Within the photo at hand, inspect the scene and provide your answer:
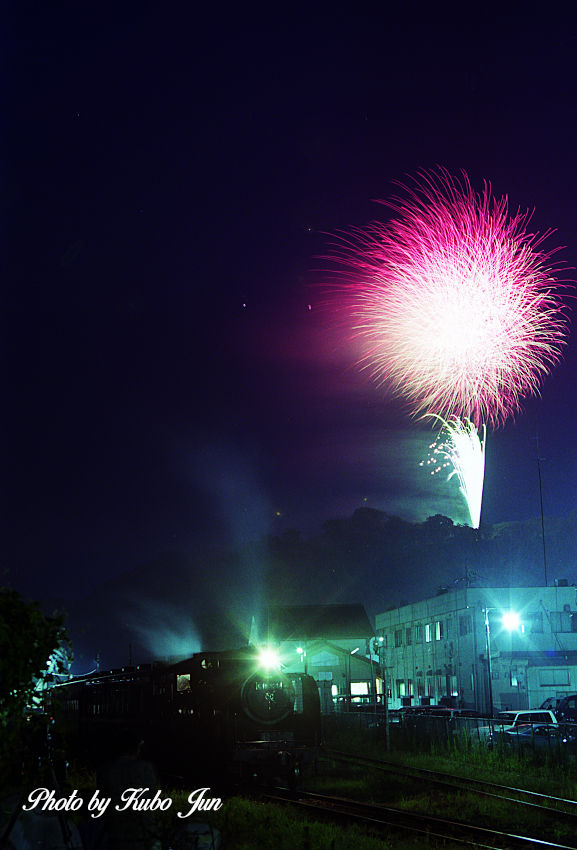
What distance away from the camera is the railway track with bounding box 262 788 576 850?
15.5m

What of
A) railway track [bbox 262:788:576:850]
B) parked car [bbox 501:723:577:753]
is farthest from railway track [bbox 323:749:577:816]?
parked car [bbox 501:723:577:753]

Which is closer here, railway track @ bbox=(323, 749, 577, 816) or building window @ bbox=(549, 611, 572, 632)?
railway track @ bbox=(323, 749, 577, 816)

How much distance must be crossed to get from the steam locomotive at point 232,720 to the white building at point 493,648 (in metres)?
27.5

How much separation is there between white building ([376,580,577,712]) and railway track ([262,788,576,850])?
30.8m

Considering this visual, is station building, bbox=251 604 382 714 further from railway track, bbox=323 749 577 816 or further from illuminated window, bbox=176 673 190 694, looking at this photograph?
illuminated window, bbox=176 673 190 694

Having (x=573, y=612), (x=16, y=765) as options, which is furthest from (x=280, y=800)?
(x=573, y=612)

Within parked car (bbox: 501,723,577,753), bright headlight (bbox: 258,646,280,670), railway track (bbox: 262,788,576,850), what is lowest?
parked car (bbox: 501,723,577,753)

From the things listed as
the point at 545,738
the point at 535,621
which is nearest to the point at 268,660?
the point at 545,738

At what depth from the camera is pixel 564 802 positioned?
19547 mm

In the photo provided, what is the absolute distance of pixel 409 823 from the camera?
17.6 metres

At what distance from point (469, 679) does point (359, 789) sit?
40827 mm

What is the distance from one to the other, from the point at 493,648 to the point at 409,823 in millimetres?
44571

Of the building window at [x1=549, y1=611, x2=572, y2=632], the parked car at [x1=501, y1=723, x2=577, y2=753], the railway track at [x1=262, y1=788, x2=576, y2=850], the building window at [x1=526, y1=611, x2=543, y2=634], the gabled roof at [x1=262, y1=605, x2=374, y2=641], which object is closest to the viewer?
the railway track at [x1=262, y1=788, x2=576, y2=850]

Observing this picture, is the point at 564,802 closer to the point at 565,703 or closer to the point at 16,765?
the point at 16,765
